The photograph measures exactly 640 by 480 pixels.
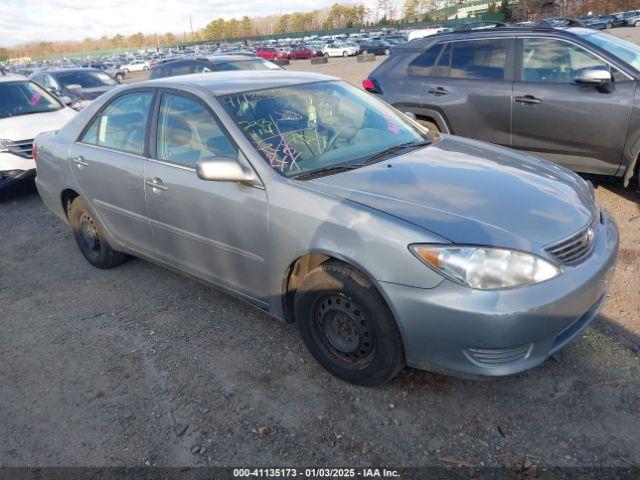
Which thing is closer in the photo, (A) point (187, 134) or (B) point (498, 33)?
(A) point (187, 134)

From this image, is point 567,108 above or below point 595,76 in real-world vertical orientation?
below

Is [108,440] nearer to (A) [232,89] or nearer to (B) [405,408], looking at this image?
(B) [405,408]

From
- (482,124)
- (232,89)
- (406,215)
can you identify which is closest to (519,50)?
(482,124)

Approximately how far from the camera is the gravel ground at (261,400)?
242 cm

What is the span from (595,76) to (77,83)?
11.8 m

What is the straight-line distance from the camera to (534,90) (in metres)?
5.31

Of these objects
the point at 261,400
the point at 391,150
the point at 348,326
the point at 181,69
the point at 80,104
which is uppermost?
the point at 181,69

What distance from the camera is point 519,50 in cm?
550

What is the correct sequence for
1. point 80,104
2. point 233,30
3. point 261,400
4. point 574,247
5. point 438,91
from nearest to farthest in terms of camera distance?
point 574,247 < point 261,400 < point 438,91 < point 80,104 < point 233,30

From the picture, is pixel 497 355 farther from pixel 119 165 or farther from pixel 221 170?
pixel 119 165

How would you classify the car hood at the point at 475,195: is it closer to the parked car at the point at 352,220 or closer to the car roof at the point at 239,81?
the parked car at the point at 352,220

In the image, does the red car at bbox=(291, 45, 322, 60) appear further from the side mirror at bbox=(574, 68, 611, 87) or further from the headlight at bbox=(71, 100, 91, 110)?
the side mirror at bbox=(574, 68, 611, 87)

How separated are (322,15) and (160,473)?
152120mm

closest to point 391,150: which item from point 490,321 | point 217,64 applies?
point 490,321
